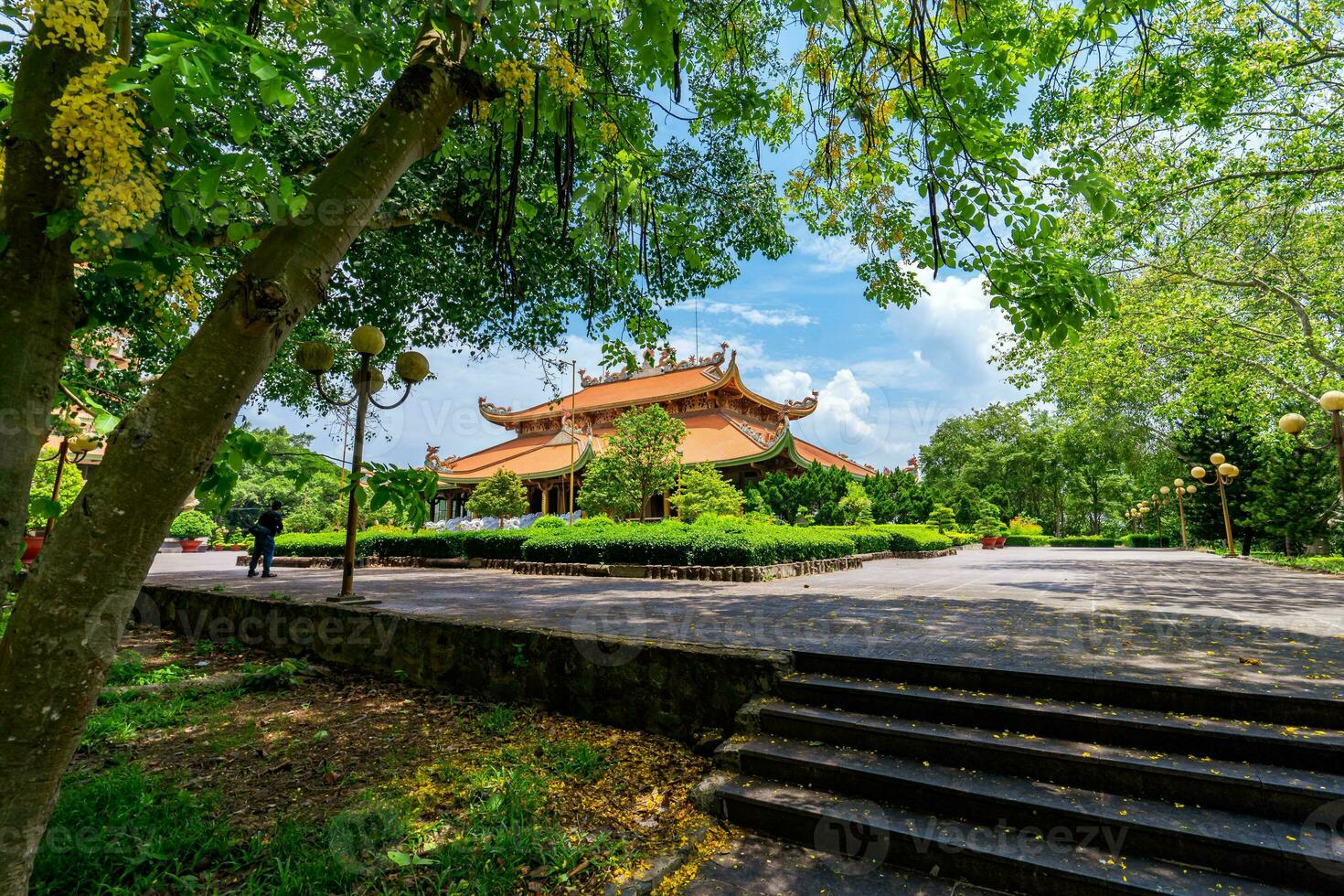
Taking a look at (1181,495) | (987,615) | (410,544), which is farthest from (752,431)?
(987,615)

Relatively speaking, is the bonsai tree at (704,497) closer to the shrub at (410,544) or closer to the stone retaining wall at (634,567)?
the stone retaining wall at (634,567)

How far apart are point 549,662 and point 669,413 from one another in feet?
81.5

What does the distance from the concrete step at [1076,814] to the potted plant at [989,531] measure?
3033 cm

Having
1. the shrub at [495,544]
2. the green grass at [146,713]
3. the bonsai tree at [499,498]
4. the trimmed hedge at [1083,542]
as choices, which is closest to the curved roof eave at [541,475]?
the bonsai tree at [499,498]

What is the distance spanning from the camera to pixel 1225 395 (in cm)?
1384

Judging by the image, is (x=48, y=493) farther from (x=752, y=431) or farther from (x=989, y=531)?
(x=989, y=531)

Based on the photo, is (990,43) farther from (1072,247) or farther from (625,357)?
(1072,247)

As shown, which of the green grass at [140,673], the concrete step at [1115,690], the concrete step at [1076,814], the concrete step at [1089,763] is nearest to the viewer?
the concrete step at [1076,814]

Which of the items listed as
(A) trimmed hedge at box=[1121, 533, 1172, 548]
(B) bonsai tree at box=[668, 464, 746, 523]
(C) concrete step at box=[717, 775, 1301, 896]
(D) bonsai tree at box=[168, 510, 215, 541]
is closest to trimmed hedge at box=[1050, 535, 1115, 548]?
(A) trimmed hedge at box=[1121, 533, 1172, 548]

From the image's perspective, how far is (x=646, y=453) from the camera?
16.7 m

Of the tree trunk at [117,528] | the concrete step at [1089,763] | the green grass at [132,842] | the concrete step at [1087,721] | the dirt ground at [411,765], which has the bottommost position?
the dirt ground at [411,765]

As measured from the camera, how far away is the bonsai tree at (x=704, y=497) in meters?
17.4

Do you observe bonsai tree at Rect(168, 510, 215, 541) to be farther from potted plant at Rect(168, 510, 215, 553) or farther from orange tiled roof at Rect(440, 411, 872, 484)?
orange tiled roof at Rect(440, 411, 872, 484)

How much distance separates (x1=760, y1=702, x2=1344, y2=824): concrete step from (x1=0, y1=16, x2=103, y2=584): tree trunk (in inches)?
130
